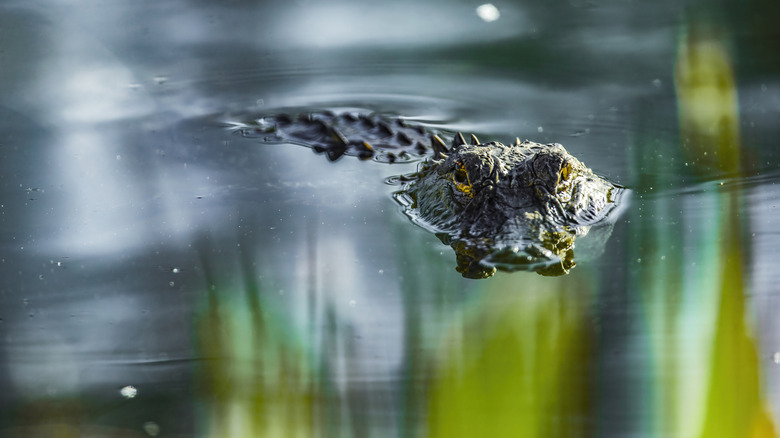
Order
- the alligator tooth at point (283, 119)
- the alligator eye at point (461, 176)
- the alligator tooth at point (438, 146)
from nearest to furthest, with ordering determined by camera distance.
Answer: the alligator eye at point (461, 176), the alligator tooth at point (438, 146), the alligator tooth at point (283, 119)

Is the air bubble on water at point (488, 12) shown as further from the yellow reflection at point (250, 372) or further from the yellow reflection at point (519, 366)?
the yellow reflection at point (250, 372)

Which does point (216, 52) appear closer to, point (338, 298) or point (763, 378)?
point (338, 298)

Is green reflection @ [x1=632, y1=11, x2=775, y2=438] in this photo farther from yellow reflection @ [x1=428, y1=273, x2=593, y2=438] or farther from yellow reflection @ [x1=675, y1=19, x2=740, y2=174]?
yellow reflection @ [x1=428, y1=273, x2=593, y2=438]

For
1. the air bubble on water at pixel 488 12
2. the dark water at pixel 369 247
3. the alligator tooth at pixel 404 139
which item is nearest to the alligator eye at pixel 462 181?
the dark water at pixel 369 247

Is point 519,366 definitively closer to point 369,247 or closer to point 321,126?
point 369,247

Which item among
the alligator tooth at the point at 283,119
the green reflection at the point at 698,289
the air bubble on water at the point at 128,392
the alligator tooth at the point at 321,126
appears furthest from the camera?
the alligator tooth at the point at 283,119

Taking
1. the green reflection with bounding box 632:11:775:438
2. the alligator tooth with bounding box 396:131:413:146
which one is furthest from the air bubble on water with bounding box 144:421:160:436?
the alligator tooth with bounding box 396:131:413:146

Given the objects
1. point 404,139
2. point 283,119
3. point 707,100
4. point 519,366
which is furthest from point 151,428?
point 707,100
